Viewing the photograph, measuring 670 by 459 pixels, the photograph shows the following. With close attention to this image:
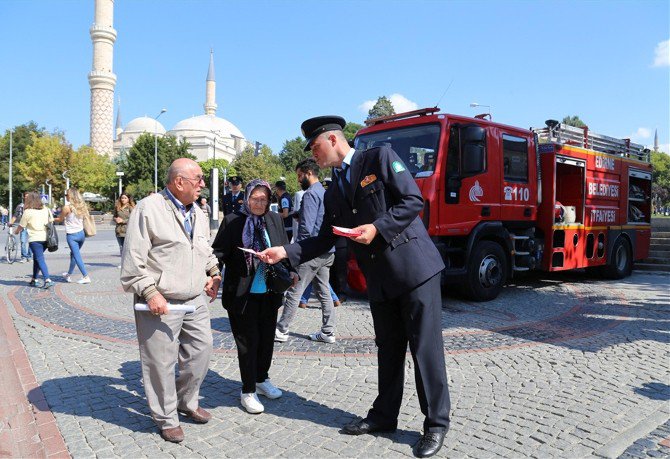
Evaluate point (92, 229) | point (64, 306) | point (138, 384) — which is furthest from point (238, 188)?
point (138, 384)

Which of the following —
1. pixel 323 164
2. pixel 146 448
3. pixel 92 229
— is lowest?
pixel 146 448

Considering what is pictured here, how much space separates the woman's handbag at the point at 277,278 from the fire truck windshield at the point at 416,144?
409 centimetres

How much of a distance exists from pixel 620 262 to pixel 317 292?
29.0 ft

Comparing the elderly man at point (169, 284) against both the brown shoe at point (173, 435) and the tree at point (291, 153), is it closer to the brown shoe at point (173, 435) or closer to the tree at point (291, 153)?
the brown shoe at point (173, 435)

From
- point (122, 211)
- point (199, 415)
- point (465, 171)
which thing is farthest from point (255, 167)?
point (199, 415)

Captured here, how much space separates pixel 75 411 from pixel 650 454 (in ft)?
13.1

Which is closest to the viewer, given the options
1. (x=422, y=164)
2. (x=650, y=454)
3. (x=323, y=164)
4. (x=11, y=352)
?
(x=650, y=454)

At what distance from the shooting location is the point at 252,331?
13.2ft

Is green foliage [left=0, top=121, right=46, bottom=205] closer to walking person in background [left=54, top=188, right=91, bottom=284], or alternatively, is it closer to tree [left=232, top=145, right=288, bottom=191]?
tree [left=232, top=145, right=288, bottom=191]

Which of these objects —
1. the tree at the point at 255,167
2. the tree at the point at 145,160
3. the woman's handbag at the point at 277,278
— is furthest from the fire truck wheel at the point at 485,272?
the tree at the point at 255,167

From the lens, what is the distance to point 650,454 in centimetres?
330

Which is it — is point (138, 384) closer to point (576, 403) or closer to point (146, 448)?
point (146, 448)

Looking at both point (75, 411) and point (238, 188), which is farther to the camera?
point (238, 188)

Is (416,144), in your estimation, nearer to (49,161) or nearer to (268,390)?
(268,390)
